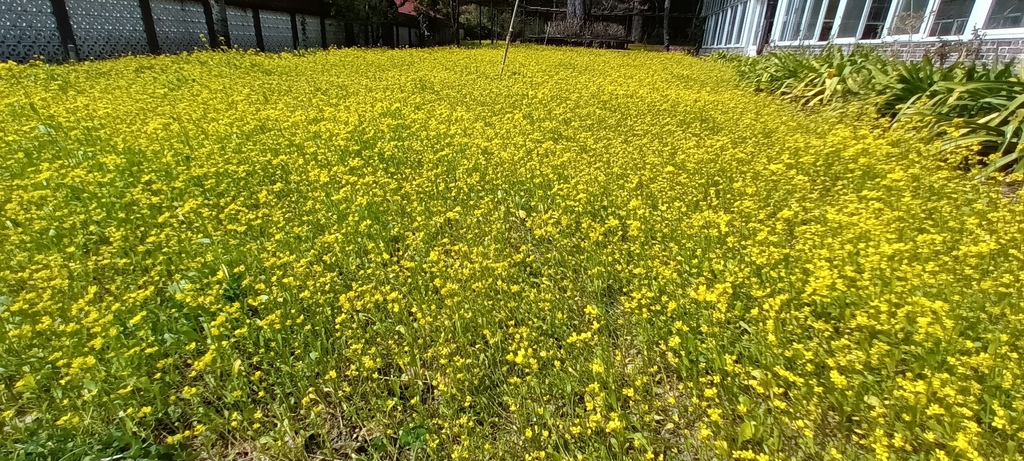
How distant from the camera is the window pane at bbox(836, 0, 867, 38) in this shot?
10.9m

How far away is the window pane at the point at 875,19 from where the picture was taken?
1014 centimetres

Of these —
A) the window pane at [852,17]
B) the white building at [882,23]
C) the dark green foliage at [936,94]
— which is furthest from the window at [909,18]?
the dark green foliage at [936,94]

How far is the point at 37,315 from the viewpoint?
2.28 metres

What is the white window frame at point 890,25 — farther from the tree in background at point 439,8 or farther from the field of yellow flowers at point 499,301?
the tree in background at point 439,8

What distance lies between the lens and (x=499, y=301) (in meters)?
2.46

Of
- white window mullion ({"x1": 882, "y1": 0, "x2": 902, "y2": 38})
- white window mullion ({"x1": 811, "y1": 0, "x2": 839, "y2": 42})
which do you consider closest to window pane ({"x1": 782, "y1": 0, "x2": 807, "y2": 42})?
white window mullion ({"x1": 811, "y1": 0, "x2": 839, "y2": 42})

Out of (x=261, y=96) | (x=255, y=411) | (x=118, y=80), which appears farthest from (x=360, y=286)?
(x=118, y=80)

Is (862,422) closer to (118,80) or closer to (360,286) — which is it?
(360,286)

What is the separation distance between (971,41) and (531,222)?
26.7 ft

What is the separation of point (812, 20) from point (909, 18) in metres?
4.51

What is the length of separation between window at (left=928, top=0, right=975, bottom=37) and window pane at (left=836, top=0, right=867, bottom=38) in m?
2.55

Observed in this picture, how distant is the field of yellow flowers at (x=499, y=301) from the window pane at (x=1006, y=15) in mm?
4640

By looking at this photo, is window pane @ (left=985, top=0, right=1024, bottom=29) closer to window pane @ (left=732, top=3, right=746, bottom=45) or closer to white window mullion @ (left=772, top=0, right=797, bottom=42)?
white window mullion @ (left=772, top=0, right=797, bottom=42)

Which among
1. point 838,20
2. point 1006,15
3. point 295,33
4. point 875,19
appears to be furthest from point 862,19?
point 295,33
